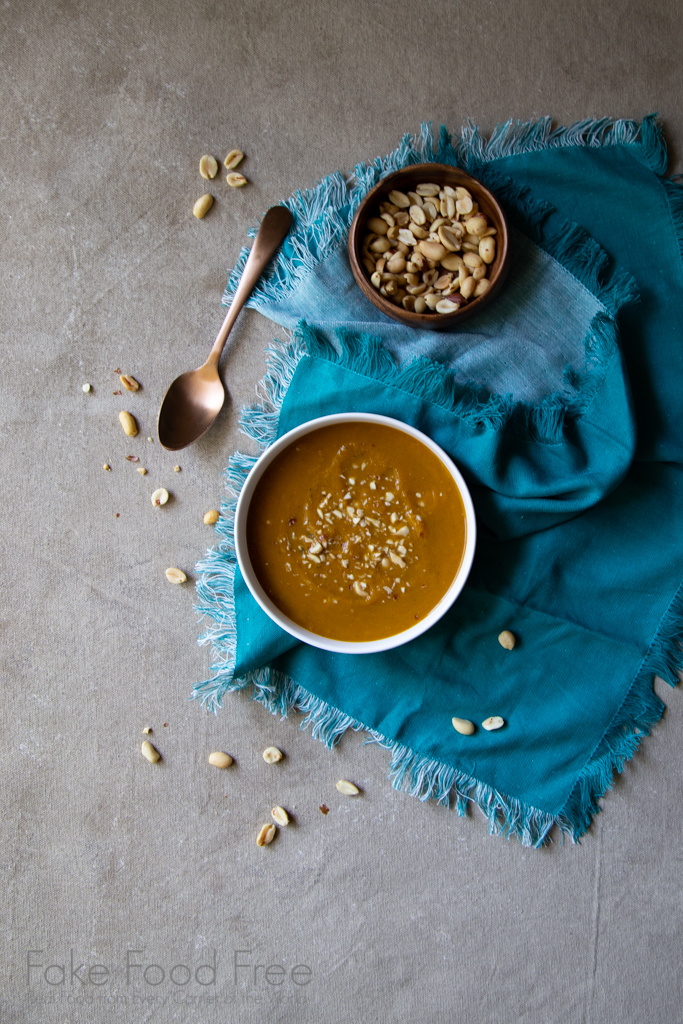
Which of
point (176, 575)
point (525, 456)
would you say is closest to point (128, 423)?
point (176, 575)

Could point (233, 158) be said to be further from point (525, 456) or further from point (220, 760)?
point (220, 760)

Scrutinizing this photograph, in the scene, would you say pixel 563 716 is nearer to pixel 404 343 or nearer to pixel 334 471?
pixel 334 471

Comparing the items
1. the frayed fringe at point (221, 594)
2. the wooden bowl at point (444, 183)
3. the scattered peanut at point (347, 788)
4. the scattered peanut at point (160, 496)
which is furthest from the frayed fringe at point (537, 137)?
the scattered peanut at point (347, 788)

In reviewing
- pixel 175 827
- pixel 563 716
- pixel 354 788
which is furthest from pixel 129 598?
pixel 563 716

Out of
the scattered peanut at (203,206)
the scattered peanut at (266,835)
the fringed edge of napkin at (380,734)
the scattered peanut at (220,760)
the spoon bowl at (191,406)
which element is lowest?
the scattered peanut at (266,835)

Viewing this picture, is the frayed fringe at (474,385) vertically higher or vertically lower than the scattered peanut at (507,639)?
higher

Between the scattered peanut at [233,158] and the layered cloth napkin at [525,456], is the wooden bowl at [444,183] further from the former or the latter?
the scattered peanut at [233,158]

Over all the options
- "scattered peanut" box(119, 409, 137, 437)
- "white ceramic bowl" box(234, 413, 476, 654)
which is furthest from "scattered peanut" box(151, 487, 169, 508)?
"white ceramic bowl" box(234, 413, 476, 654)
